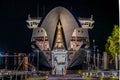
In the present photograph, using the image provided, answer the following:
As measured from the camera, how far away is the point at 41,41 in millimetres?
22000

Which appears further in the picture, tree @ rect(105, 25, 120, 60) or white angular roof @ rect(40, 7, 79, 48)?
white angular roof @ rect(40, 7, 79, 48)

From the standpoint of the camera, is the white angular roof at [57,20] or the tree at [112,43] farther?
the white angular roof at [57,20]

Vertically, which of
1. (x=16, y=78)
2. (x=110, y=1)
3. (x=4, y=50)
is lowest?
(x=16, y=78)

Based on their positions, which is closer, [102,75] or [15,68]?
[102,75]

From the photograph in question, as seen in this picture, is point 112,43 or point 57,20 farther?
point 57,20

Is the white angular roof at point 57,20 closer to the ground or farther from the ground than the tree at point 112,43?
farther from the ground

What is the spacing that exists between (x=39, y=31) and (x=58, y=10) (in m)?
1.66

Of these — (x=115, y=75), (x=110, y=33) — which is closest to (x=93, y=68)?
Answer: (x=110, y=33)

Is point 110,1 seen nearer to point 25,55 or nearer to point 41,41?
point 25,55

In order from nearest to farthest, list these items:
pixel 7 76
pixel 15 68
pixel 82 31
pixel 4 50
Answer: pixel 7 76
pixel 4 50
pixel 15 68
pixel 82 31

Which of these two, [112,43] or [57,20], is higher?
[57,20]

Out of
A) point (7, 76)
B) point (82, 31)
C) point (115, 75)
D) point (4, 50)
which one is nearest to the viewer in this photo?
point (115, 75)

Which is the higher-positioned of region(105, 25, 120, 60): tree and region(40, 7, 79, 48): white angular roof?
region(40, 7, 79, 48): white angular roof

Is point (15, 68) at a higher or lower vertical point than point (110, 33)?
lower
